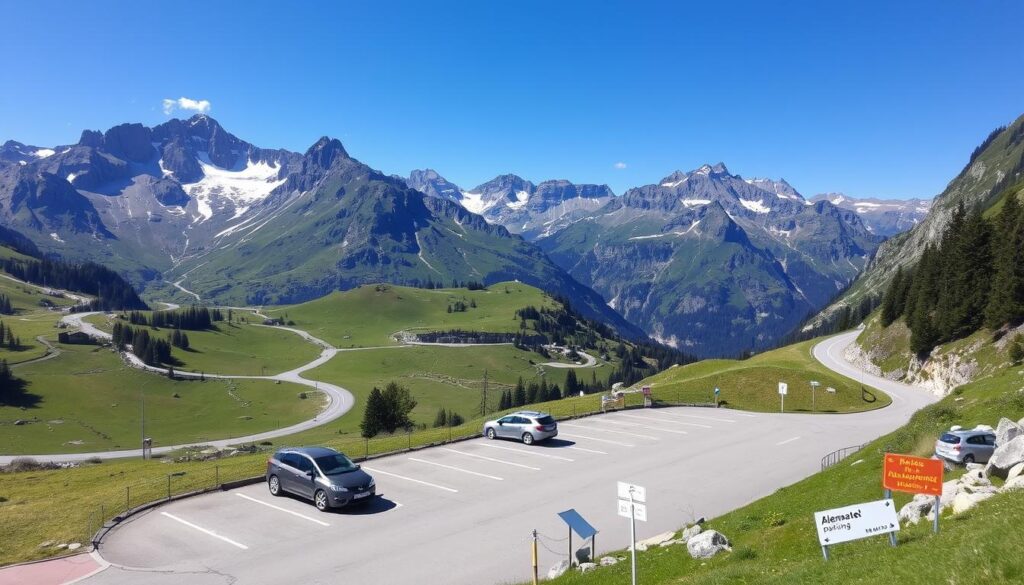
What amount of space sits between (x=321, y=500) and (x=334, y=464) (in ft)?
6.03

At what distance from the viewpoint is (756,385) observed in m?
63.2

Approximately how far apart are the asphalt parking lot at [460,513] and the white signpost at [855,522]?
34.6ft

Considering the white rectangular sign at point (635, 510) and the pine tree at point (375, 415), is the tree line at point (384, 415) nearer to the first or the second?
the pine tree at point (375, 415)

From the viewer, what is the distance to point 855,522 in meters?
12.5

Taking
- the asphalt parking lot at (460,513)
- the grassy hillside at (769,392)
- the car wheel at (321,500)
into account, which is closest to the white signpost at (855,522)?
the asphalt parking lot at (460,513)

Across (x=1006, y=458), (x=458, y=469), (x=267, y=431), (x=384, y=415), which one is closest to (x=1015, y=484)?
(x=1006, y=458)

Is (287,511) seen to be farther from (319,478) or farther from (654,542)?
(654,542)

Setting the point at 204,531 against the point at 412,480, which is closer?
the point at 204,531

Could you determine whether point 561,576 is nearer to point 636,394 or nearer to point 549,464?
point 549,464

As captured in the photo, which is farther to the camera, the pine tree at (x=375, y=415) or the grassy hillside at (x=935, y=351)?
the pine tree at (x=375, y=415)

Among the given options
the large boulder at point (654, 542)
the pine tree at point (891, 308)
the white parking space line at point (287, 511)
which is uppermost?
the pine tree at point (891, 308)

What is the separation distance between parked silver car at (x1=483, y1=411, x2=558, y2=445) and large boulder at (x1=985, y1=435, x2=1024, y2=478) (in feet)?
83.3

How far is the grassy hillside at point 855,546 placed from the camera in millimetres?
9172

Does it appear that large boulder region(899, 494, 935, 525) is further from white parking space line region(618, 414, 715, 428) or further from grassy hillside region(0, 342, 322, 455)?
grassy hillside region(0, 342, 322, 455)
